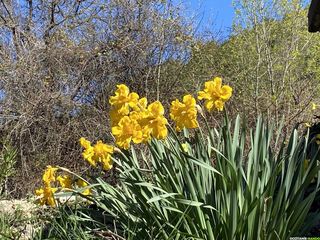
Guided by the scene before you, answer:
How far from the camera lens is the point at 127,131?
11.5 feet

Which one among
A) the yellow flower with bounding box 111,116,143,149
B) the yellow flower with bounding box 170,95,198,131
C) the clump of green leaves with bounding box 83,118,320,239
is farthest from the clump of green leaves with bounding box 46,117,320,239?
the yellow flower with bounding box 111,116,143,149

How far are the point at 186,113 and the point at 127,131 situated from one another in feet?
1.19

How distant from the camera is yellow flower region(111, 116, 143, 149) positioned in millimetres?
3484

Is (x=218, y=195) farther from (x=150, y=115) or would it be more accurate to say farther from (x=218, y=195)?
(x=150, y=115)

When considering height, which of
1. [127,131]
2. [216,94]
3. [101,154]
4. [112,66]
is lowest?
[101,154]

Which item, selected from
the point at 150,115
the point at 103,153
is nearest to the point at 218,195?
the point at 150,115

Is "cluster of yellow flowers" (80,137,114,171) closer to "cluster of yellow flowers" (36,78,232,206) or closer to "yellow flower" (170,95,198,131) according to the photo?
"cluster of yellow flowers" (36,78,232,206)

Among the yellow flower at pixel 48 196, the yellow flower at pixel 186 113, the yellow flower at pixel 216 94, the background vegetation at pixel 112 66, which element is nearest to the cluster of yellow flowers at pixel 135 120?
the yellow flower at pixel 186 113

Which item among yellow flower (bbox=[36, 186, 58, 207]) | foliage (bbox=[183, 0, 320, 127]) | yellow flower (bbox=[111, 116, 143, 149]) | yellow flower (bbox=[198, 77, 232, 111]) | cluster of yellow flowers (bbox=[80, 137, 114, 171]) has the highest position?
foliage (bbox=[183, 0, 320, 127])

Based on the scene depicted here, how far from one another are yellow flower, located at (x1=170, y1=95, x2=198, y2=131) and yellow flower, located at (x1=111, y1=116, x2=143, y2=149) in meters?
0.24

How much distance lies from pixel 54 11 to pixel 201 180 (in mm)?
7646

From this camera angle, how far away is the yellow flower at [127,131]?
3484 mm

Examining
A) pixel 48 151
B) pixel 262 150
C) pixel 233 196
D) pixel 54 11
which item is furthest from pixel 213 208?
pixel 54 11

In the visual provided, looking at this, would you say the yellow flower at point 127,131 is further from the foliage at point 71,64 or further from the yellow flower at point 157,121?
the foliage at point 71,64
